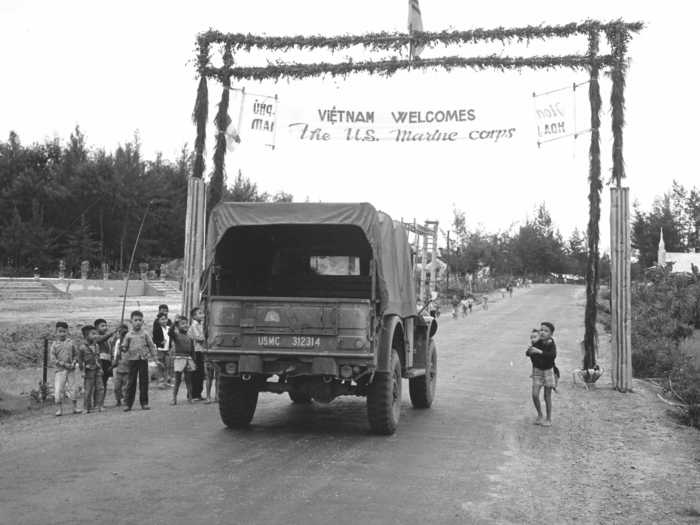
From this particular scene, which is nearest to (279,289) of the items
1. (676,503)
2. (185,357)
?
(185,357)

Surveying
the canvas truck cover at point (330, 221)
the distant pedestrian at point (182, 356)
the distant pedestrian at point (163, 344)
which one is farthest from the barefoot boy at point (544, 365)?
the distant pedestrian at point (163, 344)

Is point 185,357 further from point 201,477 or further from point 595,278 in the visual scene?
point 595,278

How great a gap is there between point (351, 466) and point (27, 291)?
34.8 meters

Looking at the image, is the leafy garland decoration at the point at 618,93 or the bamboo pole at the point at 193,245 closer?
the leafy garland decoration at the point at 618,93

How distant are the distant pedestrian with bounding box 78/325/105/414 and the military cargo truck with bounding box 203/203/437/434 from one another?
8.02ft

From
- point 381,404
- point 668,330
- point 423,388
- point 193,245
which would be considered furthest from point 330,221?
Answer: point 668,330

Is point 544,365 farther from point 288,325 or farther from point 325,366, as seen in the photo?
point 288,325

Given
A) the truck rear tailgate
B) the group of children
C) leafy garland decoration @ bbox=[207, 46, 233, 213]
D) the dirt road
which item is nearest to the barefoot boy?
the dirt road

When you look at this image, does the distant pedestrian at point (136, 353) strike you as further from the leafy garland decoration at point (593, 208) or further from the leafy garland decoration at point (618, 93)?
the leafy garland decoration at point (618, 93)

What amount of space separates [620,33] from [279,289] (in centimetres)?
812

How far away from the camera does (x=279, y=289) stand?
1194 cm

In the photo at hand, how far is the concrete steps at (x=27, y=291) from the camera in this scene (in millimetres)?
37031

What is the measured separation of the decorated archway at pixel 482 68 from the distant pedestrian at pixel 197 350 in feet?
4.62

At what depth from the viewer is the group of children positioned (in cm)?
1189
